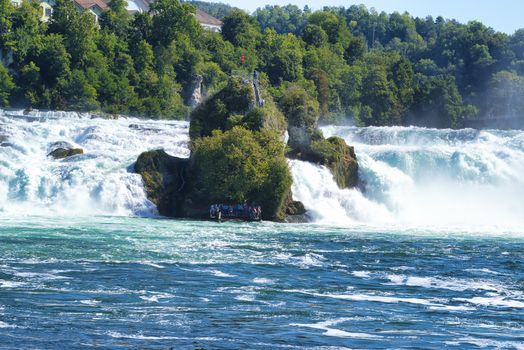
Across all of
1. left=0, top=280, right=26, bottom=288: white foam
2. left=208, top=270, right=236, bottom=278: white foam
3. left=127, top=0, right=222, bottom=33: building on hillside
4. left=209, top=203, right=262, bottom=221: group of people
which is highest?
left=127, top=0, right=222, bottom=33: building on hillside

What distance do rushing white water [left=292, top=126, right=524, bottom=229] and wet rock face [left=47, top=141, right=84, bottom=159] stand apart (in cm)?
1266

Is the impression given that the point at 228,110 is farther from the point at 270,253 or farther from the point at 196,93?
the point at 196,93

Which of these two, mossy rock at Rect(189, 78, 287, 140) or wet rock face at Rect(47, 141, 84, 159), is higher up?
mossy rock at Rect(189, 78, 287, 140)

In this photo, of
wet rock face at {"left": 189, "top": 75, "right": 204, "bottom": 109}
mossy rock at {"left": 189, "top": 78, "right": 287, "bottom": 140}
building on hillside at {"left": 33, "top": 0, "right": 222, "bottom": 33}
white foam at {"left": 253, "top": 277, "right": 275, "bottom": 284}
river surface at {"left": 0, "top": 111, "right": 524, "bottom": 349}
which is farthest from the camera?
building on hillside at {"left": 33, "top": 0, "right": 222, "bottom": 33}

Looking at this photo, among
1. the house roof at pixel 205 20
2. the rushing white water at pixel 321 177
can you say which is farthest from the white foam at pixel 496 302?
the house roof at pixel 205 20

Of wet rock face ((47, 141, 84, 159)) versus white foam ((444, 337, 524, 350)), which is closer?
white foam ((444, 337, 524, 350))

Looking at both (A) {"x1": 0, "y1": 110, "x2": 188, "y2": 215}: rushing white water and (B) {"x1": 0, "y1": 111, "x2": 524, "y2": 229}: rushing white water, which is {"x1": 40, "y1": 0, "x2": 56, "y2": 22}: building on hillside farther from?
(A) {"x1": 0, "y1": 110, "x2": 188, "y2": 215}: rushing white water

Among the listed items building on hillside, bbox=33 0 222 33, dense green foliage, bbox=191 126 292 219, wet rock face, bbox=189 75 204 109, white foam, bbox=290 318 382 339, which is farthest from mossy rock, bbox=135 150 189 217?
building on hillside, bbox=33 0 222 33

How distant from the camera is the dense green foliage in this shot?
63406 mm

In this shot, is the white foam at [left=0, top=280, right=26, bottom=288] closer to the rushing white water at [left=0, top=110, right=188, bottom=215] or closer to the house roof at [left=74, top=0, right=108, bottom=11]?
the rushing white water at [left=0, top=110, right=188, bottom=215]

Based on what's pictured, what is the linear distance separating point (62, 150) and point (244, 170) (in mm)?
13099

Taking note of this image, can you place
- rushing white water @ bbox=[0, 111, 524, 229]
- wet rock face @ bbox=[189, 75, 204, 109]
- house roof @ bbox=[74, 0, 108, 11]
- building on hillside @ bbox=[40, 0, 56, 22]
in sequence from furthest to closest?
house roof @ bbox=[74, 0, 108, 11]
building on hillside @ bbox=[40, 0, 56, 22]
wet rock face @ bbox=[189, 75, 204, 109]
rushing white water @ bbox=[0, 111, 524, 229]

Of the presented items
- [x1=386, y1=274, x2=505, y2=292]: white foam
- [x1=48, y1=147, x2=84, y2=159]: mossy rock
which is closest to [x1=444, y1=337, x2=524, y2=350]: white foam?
[x1=386, y1=274, x2=505, y2=292]: white foam

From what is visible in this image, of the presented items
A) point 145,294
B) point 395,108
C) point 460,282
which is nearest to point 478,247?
point 460,282
